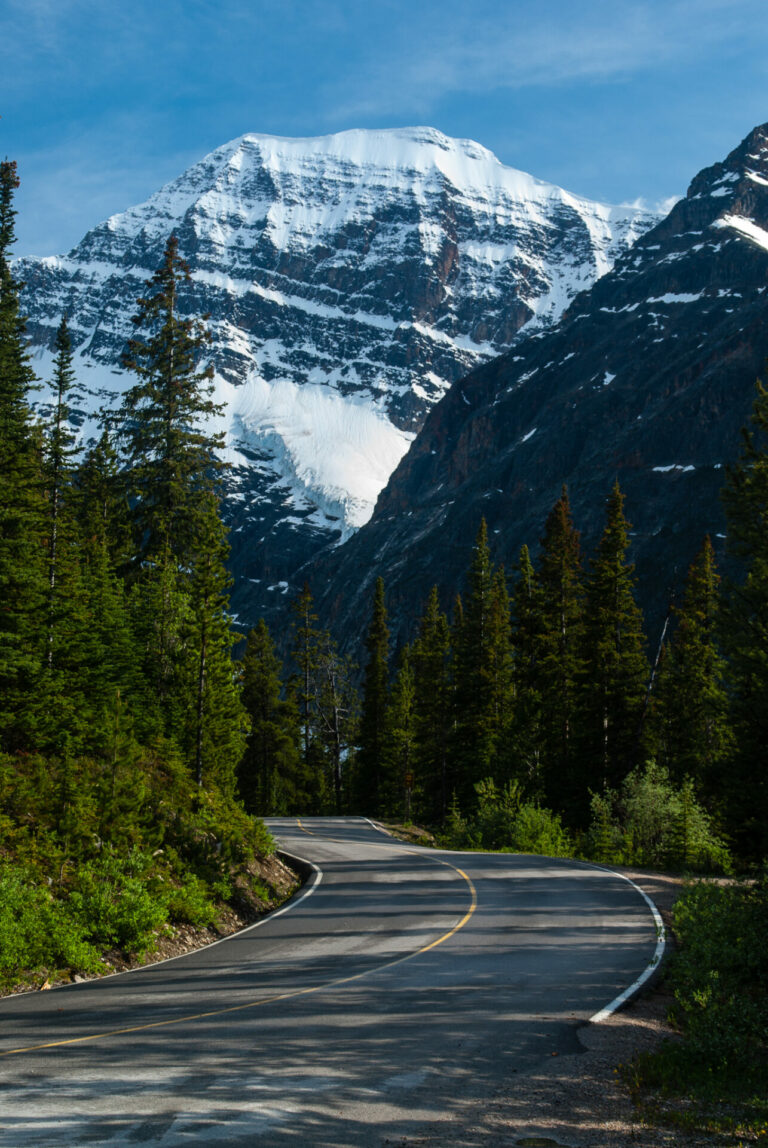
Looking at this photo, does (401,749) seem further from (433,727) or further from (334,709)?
(334,709)

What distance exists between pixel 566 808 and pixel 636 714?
17.0ft

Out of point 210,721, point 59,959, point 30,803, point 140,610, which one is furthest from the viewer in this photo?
point 140,610

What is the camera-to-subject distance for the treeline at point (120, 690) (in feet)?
53.4

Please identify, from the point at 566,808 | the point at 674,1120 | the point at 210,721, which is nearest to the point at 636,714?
the point at 566,808

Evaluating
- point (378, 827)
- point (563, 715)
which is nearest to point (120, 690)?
point (378, 827)

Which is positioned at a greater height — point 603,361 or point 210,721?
point 603,361

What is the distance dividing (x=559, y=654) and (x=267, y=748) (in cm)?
2302

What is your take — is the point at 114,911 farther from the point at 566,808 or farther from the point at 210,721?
the point at 566,808

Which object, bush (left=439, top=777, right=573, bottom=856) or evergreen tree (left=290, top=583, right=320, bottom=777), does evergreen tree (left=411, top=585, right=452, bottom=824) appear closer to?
evergreen tree (left=290, top=583, right=320, bottom=777)

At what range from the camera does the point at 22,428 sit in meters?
27.9

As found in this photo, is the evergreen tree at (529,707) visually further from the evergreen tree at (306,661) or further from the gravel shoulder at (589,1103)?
the gravel shoulder at (589,1103)

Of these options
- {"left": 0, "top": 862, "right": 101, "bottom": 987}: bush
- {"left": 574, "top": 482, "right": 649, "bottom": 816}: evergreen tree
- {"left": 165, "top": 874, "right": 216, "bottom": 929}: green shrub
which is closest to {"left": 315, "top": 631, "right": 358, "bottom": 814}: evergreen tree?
{"left": 574, "top": 482, "right": 649, "bottom": 816}: evergreen tree

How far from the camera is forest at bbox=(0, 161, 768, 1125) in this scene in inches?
690

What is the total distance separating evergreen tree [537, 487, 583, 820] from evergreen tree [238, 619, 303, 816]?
20.2 meters
